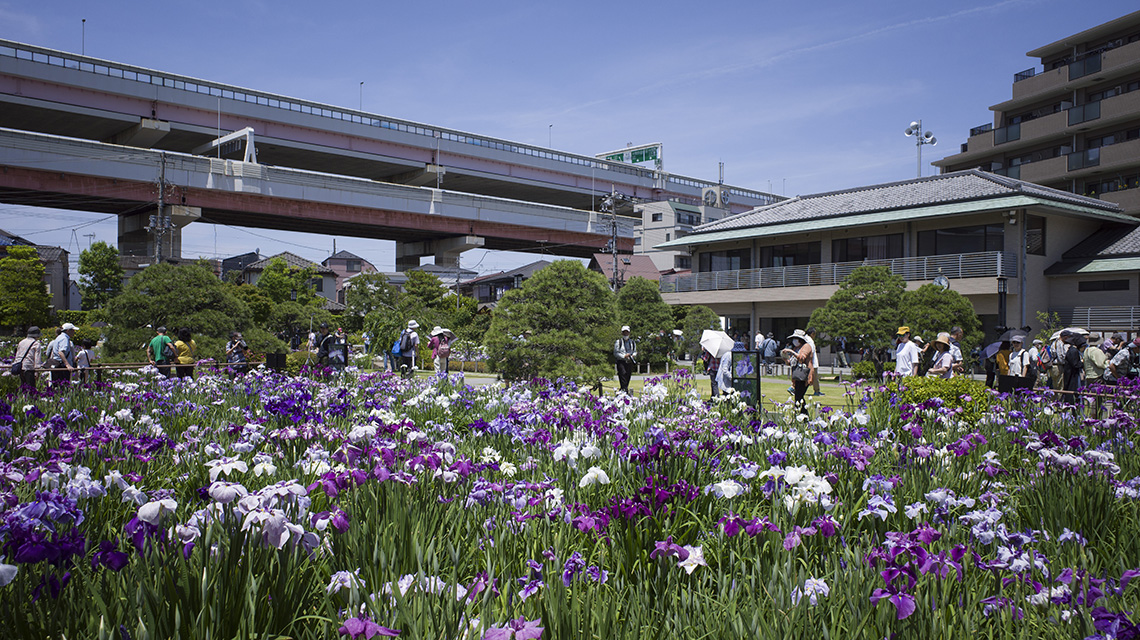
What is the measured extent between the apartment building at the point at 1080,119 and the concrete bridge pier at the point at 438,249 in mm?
34276

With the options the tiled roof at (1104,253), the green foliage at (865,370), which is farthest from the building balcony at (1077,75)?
the green foliage at (865,370)

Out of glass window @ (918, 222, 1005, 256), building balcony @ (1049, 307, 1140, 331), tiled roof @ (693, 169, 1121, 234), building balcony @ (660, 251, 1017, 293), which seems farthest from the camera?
tiled roof @ (693, 169, 1121, 234)

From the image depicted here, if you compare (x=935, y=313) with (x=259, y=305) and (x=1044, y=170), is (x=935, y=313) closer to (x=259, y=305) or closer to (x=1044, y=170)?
(x=1044, y=170)

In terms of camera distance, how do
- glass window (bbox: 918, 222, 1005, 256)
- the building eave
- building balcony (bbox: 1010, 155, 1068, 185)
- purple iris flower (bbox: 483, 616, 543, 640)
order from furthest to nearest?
building balcony (bbox: 1010, 155, 1068, 185), glass window (bbox: 918, 222, 1005, 256), the building eave, purple iris flower (bbox: 483, 616, 543, 640)

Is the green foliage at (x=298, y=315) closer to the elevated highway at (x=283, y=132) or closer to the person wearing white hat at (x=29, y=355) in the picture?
the elevated highway at (x=283, y=132)

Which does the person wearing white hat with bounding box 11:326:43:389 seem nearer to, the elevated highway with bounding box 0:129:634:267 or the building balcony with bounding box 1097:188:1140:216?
the elevated highway with bounding box 0:129:634:267

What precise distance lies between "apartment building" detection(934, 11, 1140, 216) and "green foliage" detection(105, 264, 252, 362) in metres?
41.7

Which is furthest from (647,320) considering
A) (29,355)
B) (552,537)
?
(552,537)

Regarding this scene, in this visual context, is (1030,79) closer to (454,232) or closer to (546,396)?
(454,232)

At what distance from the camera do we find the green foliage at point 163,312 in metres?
17.4

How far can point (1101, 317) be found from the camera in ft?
95.3

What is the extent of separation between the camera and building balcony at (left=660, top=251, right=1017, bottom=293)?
28.9 meters

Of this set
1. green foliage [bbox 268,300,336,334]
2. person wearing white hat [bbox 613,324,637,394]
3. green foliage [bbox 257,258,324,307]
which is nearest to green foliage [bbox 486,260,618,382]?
person wearing white hat [bbox 613,324,637,394]

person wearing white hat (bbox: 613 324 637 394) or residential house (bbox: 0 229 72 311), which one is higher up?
residential house (bbox: 0 229 72 311)
